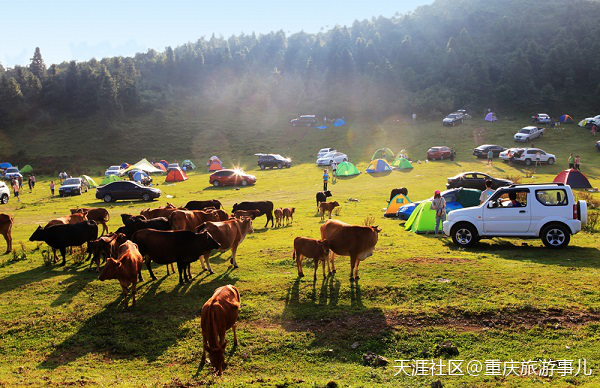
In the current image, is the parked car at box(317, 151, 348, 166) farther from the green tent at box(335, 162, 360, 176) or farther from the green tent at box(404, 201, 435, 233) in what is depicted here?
the green tent at box(404, 201, 435, 233)

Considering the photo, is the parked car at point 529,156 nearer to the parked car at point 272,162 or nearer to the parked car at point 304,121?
the parked car at point 272,162

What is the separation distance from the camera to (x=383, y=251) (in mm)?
14969

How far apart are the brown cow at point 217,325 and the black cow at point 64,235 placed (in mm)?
8580

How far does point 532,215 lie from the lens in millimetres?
14406

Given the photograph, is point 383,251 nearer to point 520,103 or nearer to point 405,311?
point 405,311

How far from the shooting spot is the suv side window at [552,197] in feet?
46.6

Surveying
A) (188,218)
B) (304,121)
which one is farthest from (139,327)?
(304,121)

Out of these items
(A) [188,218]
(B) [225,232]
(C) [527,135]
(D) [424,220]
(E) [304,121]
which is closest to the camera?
(B) [225,232]

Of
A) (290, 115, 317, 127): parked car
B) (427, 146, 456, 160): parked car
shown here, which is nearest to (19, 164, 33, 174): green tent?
(290, 115, 317, 127): parked car

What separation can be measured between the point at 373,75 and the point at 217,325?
10511 centimetres

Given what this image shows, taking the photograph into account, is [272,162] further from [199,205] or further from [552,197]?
[552,197]

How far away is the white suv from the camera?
14.2 m

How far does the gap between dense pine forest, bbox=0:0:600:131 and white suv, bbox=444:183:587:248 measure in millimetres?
71146

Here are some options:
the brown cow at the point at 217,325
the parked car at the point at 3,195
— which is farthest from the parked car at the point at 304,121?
the brown cow at the point at 217,325
